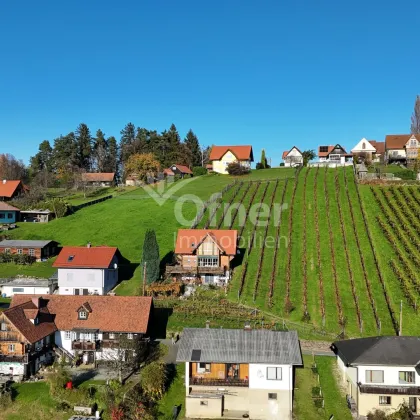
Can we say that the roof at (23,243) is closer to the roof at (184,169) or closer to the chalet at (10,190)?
the chalet at (10,190)

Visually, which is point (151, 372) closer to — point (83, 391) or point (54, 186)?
point (83, 391)

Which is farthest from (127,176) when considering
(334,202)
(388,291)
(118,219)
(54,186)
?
(388,291)

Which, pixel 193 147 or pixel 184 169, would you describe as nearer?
pixel 184 169

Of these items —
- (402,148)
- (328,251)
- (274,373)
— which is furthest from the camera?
(402,148)

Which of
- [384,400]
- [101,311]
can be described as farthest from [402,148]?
[101,311]

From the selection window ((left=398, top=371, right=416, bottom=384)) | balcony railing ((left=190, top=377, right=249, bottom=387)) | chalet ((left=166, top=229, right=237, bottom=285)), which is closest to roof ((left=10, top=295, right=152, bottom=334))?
balcony railing ((left=190, top=377, right=249, bottom=387))

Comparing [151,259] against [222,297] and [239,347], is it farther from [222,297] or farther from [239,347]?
[239,347]
